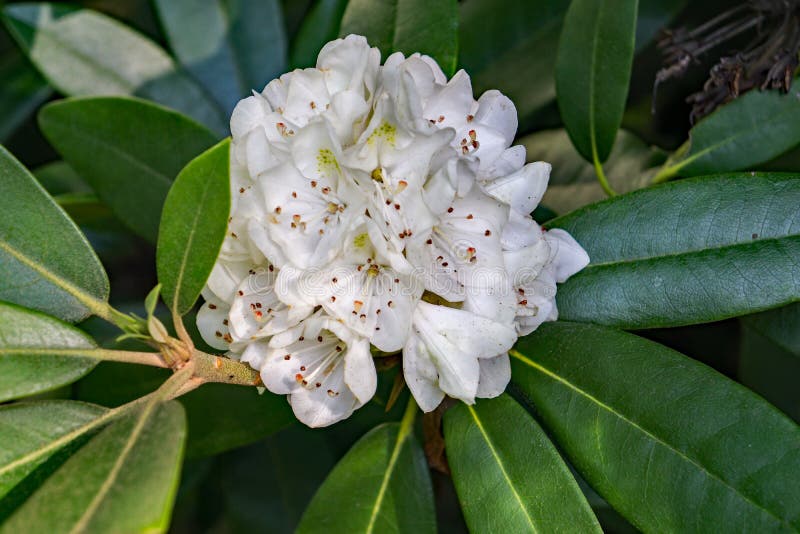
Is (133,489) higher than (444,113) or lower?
lower

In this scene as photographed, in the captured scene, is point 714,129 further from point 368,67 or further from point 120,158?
point 120,158

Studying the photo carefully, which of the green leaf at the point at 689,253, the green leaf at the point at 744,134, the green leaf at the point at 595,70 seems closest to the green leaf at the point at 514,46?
the green leaf at the point at 595,70

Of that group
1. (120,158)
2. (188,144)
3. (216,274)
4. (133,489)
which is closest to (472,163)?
(216,274)

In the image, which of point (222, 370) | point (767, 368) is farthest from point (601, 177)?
point (222, 370)

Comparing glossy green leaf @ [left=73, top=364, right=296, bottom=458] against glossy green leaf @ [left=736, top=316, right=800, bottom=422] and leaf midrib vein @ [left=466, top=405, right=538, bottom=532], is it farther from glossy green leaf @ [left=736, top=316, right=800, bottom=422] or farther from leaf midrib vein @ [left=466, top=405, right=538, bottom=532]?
glossy green leaf @ [left=736, top=316, right=800, bottom=422]

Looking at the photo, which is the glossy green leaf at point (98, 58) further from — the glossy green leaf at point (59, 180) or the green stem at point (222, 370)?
the green stem at point (222, 370)

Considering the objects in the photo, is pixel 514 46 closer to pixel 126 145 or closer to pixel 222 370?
pixel 126 145
